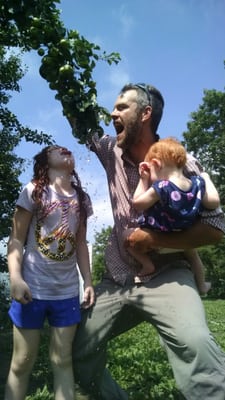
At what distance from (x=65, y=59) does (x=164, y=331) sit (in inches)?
70.1

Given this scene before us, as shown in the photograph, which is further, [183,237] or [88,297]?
[88,297]

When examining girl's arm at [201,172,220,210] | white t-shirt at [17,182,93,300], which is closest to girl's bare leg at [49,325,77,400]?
white t-shirt at [17,182,93,300]

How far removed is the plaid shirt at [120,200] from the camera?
3.21 meters

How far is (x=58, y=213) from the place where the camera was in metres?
3.13

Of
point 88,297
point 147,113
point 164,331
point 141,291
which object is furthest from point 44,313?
point 147,113

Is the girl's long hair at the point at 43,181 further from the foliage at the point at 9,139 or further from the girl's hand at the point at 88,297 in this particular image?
the foliage at the point at 9,139

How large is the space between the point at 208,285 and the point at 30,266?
1.18 metres

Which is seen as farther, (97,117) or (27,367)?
(97,117)

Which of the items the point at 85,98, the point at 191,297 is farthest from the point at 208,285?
the point at 85,98

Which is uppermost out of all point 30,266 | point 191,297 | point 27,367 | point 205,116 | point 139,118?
point 205,116

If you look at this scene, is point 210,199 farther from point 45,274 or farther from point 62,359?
point 62,359

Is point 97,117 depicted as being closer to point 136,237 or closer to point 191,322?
point 136,237

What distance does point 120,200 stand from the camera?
3.37 m

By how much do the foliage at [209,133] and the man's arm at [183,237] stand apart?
29897mm
